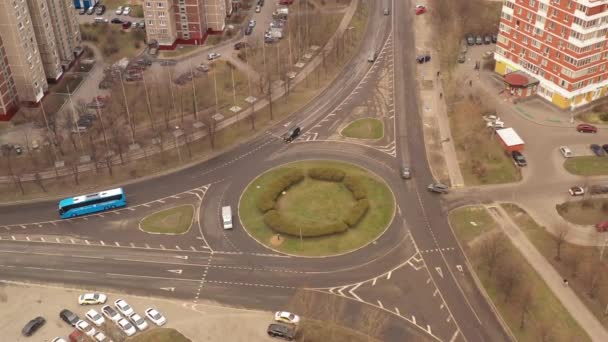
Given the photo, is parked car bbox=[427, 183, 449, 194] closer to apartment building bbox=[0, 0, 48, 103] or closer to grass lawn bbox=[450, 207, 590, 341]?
grass lawn bbox=[450, 207, 590, 341]

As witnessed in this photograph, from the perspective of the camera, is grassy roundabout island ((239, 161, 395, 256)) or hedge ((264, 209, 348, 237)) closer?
grassy roundabout island ((239, 161, 395, 256))

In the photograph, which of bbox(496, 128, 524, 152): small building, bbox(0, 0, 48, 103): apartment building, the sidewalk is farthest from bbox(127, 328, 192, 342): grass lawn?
bbox(0, 0, 48, 103): apartment building

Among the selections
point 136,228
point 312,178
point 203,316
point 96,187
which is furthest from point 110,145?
point 203,316

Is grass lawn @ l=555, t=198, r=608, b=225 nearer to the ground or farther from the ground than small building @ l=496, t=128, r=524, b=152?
nearer to the ground

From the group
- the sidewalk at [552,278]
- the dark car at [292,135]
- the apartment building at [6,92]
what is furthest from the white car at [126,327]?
the apartment building at [6,92]

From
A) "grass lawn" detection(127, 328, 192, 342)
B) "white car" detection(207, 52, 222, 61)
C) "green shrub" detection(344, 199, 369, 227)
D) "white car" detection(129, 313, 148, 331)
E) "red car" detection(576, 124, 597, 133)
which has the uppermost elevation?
"white car" detection(207, 52, 222, 61)

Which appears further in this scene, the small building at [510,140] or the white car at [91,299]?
the small building at [510,140]

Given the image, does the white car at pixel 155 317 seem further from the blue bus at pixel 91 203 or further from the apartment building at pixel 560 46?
the apartment building at pixel 560 46

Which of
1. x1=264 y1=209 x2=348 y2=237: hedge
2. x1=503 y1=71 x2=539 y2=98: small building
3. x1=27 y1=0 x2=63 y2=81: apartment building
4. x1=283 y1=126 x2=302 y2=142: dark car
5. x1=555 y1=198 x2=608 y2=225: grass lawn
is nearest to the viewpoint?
Answer: x1=264 y1=209 x2=348 y2=237: hedge
